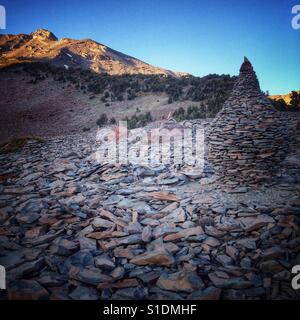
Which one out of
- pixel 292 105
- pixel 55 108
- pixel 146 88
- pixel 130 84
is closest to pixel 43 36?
pixel 130 84

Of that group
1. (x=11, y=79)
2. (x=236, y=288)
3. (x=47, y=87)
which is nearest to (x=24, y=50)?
(x=11, y=79)

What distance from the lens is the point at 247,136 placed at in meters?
4.81

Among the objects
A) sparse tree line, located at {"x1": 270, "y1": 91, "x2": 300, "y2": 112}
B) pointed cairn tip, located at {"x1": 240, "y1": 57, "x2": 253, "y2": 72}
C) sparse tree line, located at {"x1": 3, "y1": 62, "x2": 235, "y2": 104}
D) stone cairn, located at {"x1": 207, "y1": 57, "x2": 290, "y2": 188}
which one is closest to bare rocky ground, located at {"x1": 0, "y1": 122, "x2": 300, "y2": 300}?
stone cairn, located at {"x1": 207, "y1": 57, "x2": 290, "y2": 188}

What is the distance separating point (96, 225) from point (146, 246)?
1.13 m

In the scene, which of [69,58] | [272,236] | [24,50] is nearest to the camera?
[272,236]

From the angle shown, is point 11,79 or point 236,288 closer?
point 236,288

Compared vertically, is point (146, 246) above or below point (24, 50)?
below

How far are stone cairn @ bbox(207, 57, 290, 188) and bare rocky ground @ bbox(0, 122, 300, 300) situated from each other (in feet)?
1.42

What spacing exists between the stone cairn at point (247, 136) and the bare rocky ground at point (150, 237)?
1.42ft

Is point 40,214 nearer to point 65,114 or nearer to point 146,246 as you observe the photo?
point 146,246

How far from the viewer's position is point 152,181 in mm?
6180

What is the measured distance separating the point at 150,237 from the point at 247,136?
119 inches

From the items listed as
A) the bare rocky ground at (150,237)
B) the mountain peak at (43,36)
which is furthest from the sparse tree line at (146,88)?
the mountain peak at (43,36)
